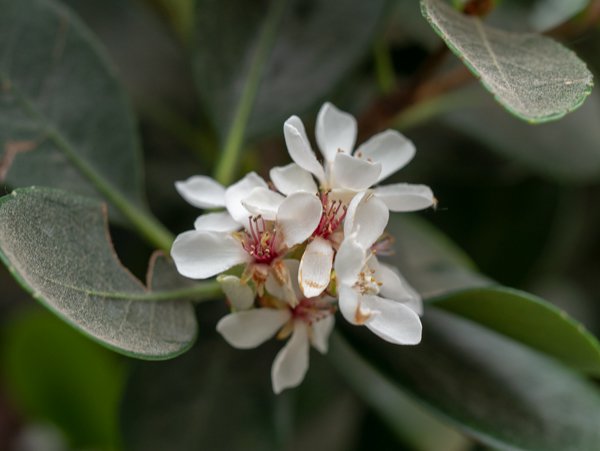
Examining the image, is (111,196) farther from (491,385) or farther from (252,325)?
(491,385)

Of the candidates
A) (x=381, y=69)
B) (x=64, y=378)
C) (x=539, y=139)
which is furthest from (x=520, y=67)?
(x=64, y=378)

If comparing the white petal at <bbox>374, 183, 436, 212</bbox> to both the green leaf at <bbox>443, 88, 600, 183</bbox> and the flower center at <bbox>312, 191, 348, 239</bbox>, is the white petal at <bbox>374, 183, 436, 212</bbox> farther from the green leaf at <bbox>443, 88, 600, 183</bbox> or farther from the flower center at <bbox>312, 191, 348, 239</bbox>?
the green leaf at <bbox>443, 88, 600, 183</bbox>

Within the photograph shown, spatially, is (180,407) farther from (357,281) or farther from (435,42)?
(435,42)

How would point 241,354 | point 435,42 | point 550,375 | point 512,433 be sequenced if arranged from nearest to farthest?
point 512,433 → point 550,375 → point 241,354 → point 435,42

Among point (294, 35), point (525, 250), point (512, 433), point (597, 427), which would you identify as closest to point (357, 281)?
point (512, 433)

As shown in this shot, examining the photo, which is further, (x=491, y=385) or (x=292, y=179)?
(x=491, y=385)

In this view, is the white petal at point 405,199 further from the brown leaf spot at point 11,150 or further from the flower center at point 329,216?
the brown leaf spot at point 11,150
